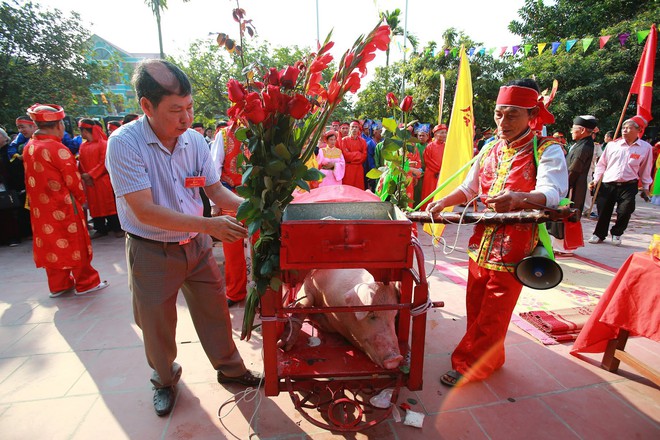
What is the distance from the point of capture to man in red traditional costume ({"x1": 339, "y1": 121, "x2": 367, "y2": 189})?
25.9 feet

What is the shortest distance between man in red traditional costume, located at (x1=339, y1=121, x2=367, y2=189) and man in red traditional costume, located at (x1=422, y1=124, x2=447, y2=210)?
4.54 feet

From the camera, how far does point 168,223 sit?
1.82 meters


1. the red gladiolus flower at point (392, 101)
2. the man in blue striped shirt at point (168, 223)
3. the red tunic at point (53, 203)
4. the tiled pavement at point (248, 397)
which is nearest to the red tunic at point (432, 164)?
the tiled pavement at point (248, 397)

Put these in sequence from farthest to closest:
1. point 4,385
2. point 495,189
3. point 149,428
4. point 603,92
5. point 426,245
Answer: point 603,92, point 426,245, point 4,385, point 495,189, point 149,428

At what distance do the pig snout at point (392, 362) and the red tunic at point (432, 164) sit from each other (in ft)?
19.0

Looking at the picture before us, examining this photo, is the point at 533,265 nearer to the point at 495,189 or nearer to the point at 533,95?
the point at 495,189

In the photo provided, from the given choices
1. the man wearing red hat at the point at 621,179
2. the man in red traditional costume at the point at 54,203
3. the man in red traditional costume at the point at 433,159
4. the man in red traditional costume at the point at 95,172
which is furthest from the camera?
the man in red traditional costume at the point at 433,159

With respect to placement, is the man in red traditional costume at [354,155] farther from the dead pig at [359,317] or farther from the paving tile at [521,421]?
the paving tile at [521,421]

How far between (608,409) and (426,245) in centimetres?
358

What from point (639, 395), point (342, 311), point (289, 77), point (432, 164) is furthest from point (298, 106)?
point (432, 164)

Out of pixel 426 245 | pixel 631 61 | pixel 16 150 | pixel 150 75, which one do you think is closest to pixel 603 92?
pixel 631 61

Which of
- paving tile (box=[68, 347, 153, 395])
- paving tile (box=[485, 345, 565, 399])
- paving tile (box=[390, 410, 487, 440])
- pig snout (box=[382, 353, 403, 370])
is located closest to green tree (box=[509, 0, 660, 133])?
paving tile (box=[485, 345, 565, 399])

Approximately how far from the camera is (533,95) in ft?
6.99

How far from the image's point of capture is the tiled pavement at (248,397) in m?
2.08
